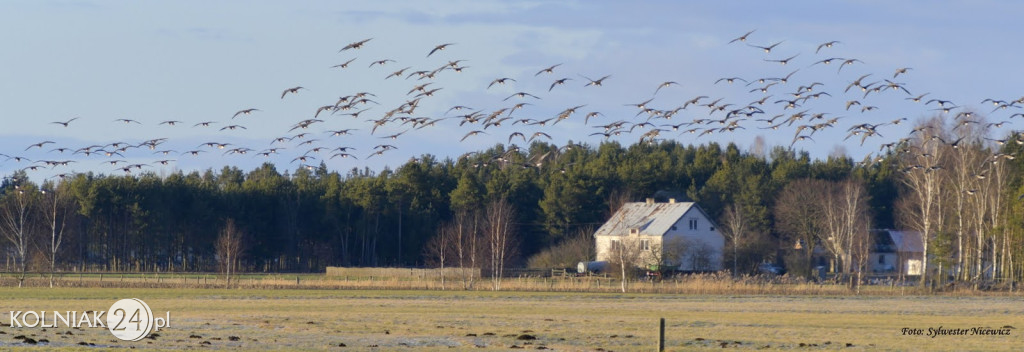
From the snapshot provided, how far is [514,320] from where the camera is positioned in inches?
1785

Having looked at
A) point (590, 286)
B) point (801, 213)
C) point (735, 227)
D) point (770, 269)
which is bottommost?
point (590, 286)

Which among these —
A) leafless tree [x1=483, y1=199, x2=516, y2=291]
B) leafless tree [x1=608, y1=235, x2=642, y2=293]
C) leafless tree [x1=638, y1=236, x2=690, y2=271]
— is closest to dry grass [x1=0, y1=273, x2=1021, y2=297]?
leafless tree [x1=608, y1=235, x2=642, y2=293]

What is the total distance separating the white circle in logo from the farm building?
76909 mm

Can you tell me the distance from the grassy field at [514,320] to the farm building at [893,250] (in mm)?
42419

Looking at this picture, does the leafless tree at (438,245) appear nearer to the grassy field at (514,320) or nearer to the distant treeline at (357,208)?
the distant treeline at (357,208)

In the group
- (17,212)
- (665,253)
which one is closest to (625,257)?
(665,253)

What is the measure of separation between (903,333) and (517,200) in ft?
259

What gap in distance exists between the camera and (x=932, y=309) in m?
56.0

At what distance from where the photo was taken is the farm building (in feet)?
362

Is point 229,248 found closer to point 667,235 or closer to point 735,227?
point 667,235

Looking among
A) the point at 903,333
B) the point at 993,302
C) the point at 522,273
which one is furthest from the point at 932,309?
the point at 522,273

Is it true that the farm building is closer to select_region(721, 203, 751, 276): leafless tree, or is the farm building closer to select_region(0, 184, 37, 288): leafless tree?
select_region(721, 203, 751, 276): leafless tree

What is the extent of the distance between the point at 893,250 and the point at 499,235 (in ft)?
150

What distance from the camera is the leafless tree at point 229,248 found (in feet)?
265
